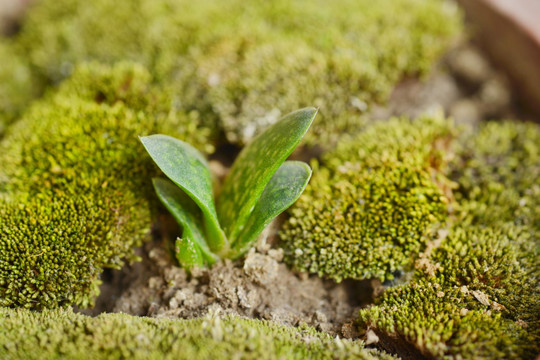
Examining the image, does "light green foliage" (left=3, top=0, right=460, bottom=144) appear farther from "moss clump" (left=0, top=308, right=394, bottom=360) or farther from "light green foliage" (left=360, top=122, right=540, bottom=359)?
"moss clump" (left=0, top=308, right=394, bottom=360)

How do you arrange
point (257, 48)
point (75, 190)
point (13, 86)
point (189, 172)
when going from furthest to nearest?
point (13, 86) → point (257, 48) → point (75, 190) → point (189, 172)

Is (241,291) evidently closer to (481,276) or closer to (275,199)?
(275,199)

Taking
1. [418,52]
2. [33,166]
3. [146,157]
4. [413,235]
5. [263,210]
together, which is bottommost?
[33,166]

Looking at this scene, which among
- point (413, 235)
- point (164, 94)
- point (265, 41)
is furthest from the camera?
point (265, 41)

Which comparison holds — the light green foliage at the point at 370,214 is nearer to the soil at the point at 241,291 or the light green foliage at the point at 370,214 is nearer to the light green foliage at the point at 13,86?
the soil at the point at 241,291

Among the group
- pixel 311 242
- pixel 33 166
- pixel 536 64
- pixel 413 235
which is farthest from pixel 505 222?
pixel 33 166

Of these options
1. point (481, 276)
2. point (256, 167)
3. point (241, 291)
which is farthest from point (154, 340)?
point (481, 276)

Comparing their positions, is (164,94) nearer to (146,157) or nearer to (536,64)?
(146,157)
